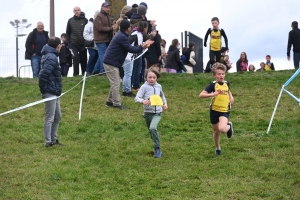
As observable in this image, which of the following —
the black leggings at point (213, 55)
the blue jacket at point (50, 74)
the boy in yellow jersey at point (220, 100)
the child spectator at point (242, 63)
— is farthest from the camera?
the child spectator at point (242, 63)

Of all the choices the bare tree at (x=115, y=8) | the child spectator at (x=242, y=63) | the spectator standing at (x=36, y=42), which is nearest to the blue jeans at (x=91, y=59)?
the spectator standing at (x=36, y=42)

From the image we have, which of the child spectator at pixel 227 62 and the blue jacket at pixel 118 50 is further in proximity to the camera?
the child spectator at pixel 227 62

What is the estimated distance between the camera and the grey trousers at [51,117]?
1252cm

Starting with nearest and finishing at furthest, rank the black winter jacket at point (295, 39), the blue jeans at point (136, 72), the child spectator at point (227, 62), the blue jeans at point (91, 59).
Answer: the blue jeans at point (136, 72) < the blue jeans at point (91, 59) < the black winter jacket at point (295, 39) < the child spectator at point (227, 62)

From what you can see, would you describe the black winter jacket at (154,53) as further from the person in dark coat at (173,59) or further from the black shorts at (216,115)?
the black shorts at (216,115)

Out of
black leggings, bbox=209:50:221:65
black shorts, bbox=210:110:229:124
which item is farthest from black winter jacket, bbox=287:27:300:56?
black shorts, bbox=210:110:229:124

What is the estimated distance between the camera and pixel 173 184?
34.3 feet

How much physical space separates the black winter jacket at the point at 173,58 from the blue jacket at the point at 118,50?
5.47 m

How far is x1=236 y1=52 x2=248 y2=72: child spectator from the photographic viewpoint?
24.6 metres

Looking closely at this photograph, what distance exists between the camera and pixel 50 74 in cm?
1242

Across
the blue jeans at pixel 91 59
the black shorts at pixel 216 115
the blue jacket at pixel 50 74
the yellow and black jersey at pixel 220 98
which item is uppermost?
the blue jeans at pixel 91 59

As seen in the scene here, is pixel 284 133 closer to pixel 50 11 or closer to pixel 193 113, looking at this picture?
pixel 193 113

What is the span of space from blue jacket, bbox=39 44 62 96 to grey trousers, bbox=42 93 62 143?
0.12 meters

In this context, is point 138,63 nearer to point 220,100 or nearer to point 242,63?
point 220,100
